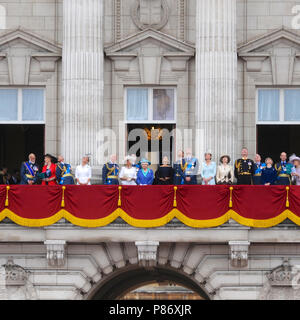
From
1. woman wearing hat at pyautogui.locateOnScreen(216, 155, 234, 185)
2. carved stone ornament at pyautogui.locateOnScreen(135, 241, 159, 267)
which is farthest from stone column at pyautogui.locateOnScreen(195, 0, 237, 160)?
carved stone ornament at pyautogui.locateOnScreen(135, 241, 159, 267)

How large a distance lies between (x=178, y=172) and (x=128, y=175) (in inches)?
75.0

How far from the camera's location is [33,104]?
6188 cm

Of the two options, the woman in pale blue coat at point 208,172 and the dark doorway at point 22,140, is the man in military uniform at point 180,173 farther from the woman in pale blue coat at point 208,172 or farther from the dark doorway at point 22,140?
the dark doorway at point 22,140

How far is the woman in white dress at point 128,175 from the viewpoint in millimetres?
56688

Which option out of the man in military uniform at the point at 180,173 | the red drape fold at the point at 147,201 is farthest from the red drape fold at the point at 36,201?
→ the man in military uniform at the point at 180,173

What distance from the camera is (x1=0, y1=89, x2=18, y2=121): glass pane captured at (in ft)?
203

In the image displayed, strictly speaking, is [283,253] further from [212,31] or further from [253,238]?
[212,31]

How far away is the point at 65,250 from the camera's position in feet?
184

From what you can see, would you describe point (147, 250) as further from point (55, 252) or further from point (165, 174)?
point (55, 252)

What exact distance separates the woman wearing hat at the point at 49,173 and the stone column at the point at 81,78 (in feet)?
6.69

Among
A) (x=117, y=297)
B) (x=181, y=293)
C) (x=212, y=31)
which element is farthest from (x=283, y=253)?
(x=181, y=293)

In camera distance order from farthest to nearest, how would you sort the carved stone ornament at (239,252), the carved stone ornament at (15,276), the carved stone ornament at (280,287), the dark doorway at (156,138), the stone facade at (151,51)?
the dark doorway at (156,138), the stone facade at (151,51), the carved stone ornament at (15,276), the carved stone ornament at (280,287), the carved stone ornament at (239,252)

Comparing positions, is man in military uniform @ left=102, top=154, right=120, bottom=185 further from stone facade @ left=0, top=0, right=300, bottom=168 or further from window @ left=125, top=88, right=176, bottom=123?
window @ left=125, top=88, right=176, bottom=123

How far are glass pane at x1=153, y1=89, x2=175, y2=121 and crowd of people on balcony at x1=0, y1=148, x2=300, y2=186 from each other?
4.46 meters
